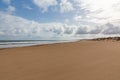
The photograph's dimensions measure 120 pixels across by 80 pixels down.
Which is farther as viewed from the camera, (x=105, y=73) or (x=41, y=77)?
(x=105, y=73)

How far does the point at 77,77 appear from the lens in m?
4.50

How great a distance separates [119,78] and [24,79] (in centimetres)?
247

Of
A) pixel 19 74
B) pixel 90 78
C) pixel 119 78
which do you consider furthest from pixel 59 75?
pixel 119 78

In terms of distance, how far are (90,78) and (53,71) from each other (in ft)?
3.88

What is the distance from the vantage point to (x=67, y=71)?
5043mm

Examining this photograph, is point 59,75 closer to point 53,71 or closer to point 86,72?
point 53,71

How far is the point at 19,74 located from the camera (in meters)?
4.79

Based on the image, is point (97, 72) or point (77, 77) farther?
point (97, 72)

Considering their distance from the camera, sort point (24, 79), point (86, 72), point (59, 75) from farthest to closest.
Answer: point (86, 72) → point (59, 75) → point (24, 79)

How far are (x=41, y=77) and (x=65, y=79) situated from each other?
0.64m

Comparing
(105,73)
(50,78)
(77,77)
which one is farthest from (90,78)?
(50,78)

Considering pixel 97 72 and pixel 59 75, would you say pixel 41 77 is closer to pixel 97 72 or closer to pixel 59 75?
pixel 59 75

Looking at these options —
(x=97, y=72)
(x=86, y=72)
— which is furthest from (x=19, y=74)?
(x=97, y=72)

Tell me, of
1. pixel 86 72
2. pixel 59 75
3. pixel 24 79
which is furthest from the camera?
pixel 86 72
